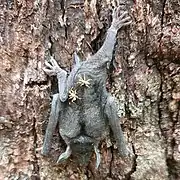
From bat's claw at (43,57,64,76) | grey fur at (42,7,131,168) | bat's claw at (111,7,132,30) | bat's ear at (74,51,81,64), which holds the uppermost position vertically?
bat's claw at (111,7,132,30)

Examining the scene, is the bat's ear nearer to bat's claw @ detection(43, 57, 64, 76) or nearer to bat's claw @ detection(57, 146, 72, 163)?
bat's claw @ detection(43, 57, 64, 76)

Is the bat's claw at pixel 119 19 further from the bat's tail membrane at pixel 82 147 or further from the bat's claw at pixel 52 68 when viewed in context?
the bat's tail membrane at pixel 82 147

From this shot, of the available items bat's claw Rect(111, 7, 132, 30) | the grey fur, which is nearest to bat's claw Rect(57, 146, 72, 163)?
the grey fur

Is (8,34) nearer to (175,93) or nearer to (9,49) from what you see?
(9,49)

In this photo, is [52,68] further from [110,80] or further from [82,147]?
[82,147]

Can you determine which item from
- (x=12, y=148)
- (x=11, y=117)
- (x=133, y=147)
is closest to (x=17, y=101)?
(x=11, y=117)

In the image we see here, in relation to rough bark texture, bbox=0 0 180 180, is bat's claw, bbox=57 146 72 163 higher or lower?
lower

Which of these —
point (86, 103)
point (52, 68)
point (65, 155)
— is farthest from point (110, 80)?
point (65, 155)
